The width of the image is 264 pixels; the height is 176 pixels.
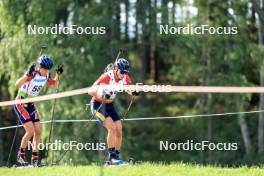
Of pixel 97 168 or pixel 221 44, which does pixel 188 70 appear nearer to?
pixel 221 44

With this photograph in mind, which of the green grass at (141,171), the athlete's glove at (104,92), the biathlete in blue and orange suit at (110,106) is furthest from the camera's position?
the biathlete in blue and orange suit at (110,106)

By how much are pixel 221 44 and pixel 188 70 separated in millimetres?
3406

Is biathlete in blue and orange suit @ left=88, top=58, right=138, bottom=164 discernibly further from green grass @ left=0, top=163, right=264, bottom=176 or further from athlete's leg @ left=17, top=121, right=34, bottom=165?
athlete's leg @ left=17, top=121, right=34, bottom=165

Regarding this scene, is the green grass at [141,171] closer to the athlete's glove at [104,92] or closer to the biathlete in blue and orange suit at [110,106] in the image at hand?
the biathlete in blue and orange suit at [110,106]

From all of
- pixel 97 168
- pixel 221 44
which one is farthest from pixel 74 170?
pixel 221 44

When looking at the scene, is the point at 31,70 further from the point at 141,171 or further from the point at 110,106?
the point at 141,171

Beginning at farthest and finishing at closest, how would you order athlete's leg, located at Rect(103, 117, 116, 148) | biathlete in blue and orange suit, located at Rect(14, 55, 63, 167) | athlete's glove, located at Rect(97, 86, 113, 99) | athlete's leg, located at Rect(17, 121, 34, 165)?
1. athlete's leg, located at Rect(17, 121, 34, 165)
2. biathlete in blue and orange suit, located at Rect(14, 55, 63, 167)
3. athlete's leg, located at Rect(103, 117, 116, 148)
4. athlete's glove, located at Rect(97, 86, 113, 99)

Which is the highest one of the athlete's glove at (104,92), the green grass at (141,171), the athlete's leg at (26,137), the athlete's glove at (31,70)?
the athlete's glove at (31,70)

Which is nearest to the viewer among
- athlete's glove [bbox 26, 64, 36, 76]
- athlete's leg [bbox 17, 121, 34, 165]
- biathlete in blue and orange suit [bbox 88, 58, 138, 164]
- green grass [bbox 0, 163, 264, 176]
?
green grass [bbox 0, 163, 264, 176]

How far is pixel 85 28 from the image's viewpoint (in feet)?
83.5

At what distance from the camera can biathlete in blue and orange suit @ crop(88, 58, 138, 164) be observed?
13020mm

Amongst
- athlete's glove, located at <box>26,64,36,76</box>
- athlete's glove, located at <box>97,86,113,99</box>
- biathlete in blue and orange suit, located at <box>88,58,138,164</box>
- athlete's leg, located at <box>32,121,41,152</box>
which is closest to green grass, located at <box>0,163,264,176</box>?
biathlete in blue and orange suit, located at <box>88,58,138,164</box>

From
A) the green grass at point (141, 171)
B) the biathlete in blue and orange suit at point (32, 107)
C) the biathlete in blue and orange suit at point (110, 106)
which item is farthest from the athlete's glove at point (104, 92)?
the biathlete in blue and orange suit at point (32, 107)

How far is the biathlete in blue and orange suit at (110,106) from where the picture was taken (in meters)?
13.0
